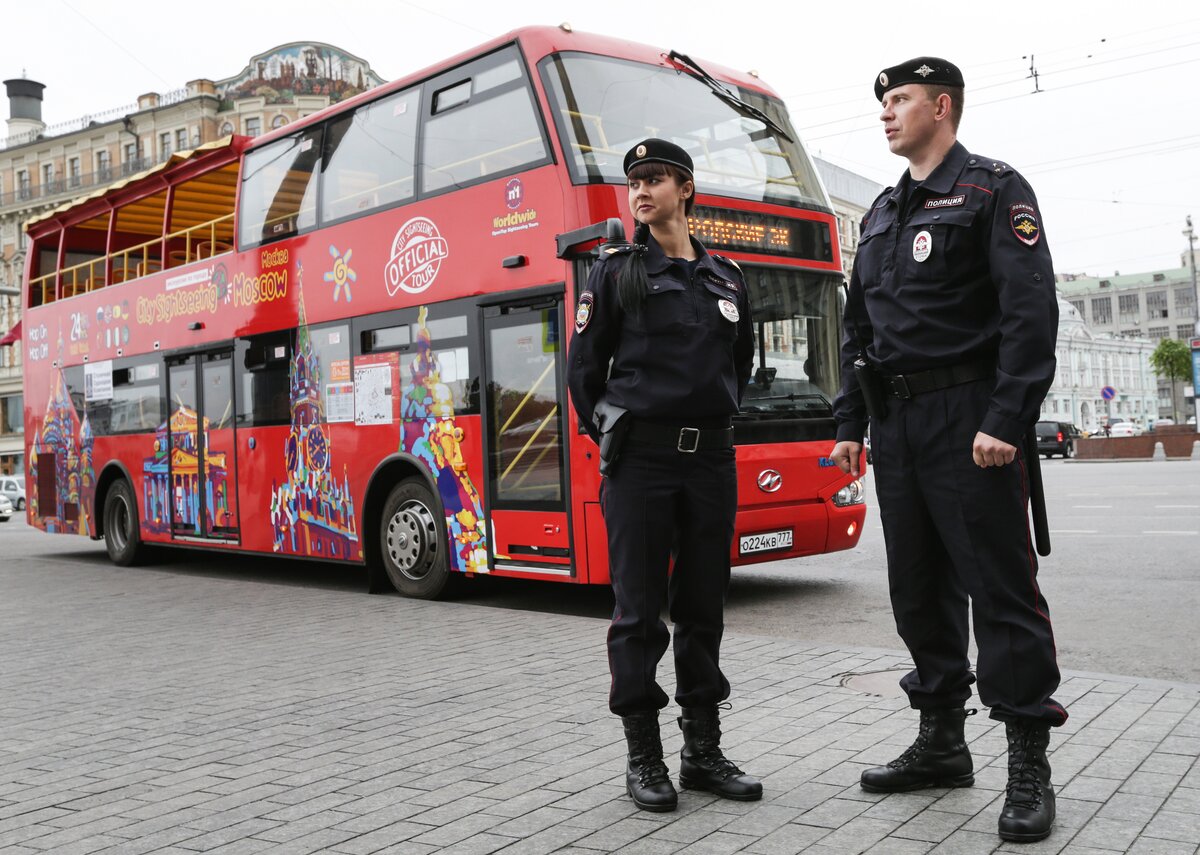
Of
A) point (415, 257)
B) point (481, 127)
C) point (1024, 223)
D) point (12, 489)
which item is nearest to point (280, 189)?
point (415, 257)

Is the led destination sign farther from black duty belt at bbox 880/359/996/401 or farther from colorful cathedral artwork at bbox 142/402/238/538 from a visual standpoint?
colorful cathedral artwork at bbox 142/402/238/538

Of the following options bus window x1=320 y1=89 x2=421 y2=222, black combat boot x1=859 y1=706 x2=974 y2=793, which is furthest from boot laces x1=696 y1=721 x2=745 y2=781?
bus window x1=320 y1=89 x2=421 y2=222

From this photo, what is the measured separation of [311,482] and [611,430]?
721 cm

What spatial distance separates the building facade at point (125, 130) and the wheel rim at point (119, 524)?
39785 millimetres

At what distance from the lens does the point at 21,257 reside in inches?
2544

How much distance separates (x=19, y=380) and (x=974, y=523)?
215 ft

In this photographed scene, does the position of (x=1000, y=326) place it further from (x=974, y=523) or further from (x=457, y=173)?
(x=457, y=173)

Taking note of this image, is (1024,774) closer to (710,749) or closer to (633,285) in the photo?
(710,749)

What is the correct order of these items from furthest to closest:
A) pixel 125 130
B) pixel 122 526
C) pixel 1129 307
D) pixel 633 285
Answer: pixel 1129 307
pixel 125 130
pixel 122 526
pixel 633 285

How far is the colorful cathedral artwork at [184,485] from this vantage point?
12.0m

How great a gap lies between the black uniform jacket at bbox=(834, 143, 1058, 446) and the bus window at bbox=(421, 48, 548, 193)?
4828mm

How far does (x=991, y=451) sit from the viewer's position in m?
3.43

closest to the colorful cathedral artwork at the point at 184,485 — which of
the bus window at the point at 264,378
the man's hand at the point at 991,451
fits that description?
the bus window at the point at 264,378

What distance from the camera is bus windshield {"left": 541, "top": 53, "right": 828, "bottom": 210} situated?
8.21m
